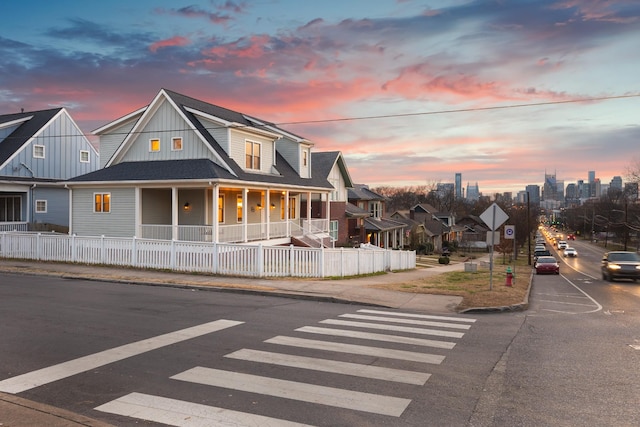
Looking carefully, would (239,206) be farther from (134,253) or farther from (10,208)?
(10,208)

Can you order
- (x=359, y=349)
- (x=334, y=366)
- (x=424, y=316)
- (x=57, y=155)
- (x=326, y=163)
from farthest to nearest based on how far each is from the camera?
(x=326, y=163) < (x=57, y=155) < (x=424, y=316) < (x=359, y=349) < (x=334, y=366)

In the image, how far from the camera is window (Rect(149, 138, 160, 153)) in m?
27.7

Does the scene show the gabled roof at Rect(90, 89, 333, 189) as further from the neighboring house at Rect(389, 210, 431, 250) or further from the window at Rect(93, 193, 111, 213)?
the neighboring house at Rect(389, 210, 431, 250)

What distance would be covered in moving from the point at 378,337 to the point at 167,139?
21.8m

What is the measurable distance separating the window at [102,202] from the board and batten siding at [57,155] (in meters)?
10.5

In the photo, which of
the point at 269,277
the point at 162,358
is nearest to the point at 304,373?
the point at 162,358

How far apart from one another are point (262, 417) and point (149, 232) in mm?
22673

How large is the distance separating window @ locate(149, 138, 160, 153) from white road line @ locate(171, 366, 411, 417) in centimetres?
2293

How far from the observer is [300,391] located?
6148mm

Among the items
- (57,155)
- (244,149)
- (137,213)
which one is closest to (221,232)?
(137,213)

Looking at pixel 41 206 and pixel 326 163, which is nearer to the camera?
pixel 41 206

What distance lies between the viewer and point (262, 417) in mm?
5336

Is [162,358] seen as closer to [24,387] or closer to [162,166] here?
[24,387]

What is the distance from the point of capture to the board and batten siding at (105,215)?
86.3 feet
